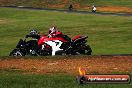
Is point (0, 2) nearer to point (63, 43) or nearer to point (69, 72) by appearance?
point (63, 43)

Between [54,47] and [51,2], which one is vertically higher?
[54,47]

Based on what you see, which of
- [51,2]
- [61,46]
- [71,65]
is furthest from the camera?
[51,2]

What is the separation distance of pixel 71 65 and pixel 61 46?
6.28 m

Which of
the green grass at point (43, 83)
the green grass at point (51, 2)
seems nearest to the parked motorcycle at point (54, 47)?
the green grass at point (43, 83)

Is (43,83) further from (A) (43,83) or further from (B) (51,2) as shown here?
(B) (51,2)

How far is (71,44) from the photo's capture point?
71.8 ft

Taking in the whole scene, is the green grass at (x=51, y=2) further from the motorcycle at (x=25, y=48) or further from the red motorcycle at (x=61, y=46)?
the red motorcycle at (x=61, y=46)

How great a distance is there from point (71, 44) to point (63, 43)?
55 centimetres

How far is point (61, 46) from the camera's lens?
22.1 m

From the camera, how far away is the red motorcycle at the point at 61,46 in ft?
71.6

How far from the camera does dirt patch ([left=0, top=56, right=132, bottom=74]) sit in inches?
576

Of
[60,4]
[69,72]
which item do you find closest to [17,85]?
[69,72]

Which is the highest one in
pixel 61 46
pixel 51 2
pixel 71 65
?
pixel 71 65

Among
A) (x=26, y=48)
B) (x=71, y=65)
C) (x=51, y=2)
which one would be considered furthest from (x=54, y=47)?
(x=51, y=2)
